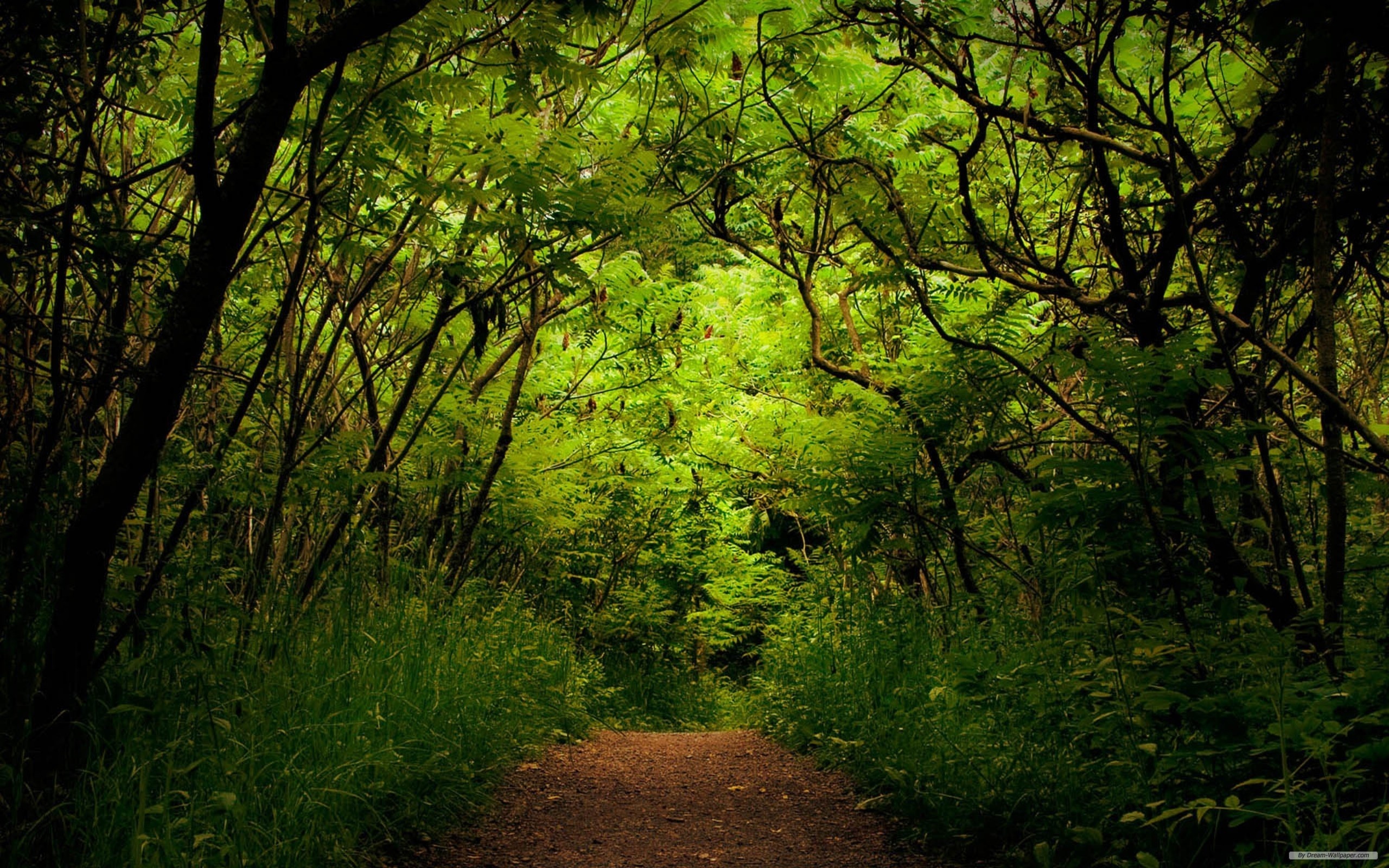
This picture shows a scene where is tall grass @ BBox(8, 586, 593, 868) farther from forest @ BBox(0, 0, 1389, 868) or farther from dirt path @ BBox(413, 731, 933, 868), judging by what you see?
dirt path @ BBox(413, 731, 933, 868)

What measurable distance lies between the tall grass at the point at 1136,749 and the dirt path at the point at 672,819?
0.36 m

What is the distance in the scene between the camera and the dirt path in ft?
13.0

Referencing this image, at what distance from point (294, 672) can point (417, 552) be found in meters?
3.71

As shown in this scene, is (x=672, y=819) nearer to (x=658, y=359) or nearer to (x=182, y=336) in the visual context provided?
(x=182, y=336)

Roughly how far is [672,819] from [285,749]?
241 cm

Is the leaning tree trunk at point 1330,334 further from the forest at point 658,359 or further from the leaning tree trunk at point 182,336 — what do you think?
the leaning tree trunk at point 182,336

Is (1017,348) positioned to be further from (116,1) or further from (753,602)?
(753,602)

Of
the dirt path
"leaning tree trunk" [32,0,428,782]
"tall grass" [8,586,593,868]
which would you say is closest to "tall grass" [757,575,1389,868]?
the dirt path

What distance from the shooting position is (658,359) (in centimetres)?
833

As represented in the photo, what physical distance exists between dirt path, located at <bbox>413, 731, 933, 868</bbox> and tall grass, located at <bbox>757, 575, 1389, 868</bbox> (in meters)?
0.36

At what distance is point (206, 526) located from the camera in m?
3.80

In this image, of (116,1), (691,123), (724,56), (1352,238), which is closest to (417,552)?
(691,123)

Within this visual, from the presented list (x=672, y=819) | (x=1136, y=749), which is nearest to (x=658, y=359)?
(x=672, y=819)

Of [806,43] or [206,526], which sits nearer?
[206,526]
